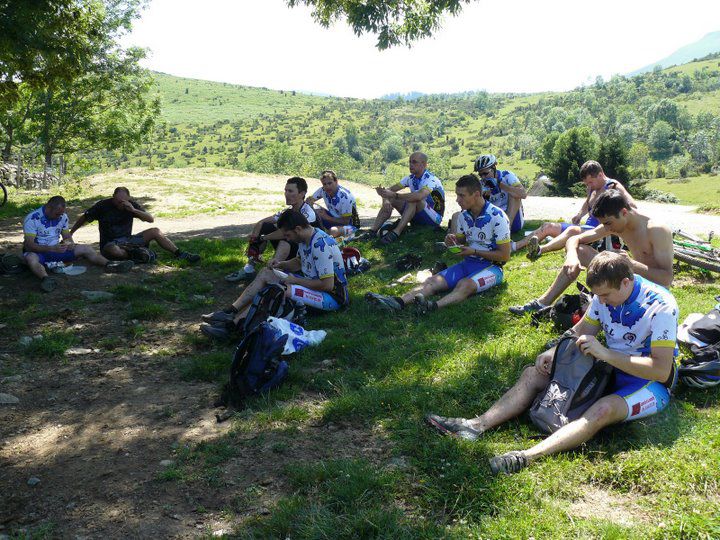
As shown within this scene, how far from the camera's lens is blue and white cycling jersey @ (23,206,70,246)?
9.39m

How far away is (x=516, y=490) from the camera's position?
12.2 feet

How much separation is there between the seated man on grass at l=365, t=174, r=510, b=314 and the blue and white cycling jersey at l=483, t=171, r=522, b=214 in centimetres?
237

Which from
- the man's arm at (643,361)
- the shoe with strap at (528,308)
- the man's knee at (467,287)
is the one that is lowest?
the shoe with strap at (528,308)

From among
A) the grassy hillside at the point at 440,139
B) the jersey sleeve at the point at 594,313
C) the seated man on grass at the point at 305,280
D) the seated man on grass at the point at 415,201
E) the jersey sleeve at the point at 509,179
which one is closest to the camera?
the jersey sleeve at the point at 594,313

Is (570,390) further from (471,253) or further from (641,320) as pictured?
(471,253)

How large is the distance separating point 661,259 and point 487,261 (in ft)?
8.10

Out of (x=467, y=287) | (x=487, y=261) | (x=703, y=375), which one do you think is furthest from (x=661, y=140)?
(x=703, y=375)

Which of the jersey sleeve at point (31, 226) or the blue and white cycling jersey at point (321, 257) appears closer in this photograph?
the blue and white cycling jersey at point (321, 257)

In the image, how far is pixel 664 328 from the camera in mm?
4227

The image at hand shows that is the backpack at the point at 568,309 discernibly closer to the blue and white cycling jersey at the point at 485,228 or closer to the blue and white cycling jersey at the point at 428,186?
the blue and white cycling jersey at the point at 485,228

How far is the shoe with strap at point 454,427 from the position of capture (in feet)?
14.3

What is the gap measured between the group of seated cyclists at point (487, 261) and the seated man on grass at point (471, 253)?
16 mm

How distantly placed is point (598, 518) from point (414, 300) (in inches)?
167

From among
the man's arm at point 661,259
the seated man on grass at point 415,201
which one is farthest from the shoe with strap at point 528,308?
the seated man on grass at point 415,201
